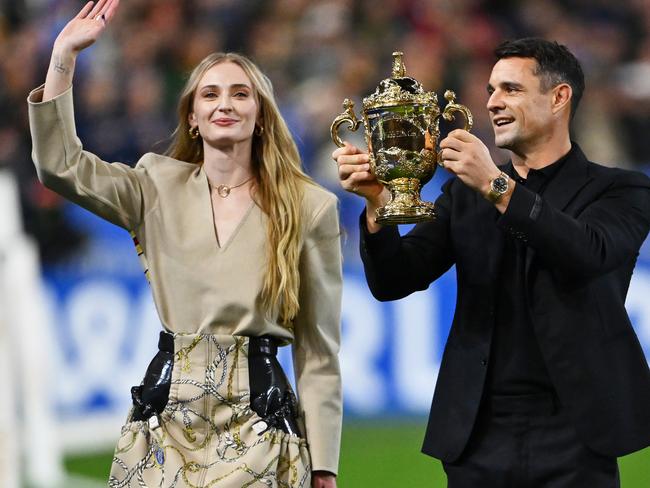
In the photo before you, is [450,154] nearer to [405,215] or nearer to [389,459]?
[405,215]

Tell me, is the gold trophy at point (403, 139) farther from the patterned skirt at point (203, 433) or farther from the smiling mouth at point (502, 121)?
the patterned skirt at point (203, 433)

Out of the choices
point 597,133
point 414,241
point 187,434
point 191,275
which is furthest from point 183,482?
point 597,133

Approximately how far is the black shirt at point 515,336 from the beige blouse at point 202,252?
511mm

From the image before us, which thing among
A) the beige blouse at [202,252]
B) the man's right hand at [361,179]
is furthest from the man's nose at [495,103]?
the beige blouse at [202,252]

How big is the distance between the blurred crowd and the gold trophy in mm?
2953

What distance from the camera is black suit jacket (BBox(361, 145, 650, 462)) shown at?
272 centimetres

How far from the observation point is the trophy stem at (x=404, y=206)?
2.79 metres

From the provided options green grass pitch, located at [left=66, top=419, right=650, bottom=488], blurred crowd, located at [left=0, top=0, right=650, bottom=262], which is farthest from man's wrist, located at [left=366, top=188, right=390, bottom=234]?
blurred crowd, located at [left=0, top=0, right=650, bottom=262]

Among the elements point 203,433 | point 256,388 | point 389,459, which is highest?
point 256,388

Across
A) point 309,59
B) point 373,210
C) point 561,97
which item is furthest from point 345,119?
point 309,59

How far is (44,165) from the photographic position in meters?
2.98

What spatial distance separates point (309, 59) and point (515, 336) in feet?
11.3

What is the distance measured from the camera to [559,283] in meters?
2.83

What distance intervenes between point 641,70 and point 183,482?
3.80 meters
